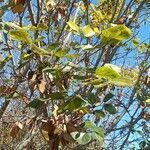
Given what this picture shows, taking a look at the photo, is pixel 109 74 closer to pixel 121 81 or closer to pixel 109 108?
pixel 121 81

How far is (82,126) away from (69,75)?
224mm

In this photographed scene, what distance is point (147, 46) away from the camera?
9.73 feet

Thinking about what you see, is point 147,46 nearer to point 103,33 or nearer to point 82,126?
point 82,126

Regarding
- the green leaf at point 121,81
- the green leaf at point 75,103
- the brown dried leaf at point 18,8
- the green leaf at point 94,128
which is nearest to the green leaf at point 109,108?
the green leaf at point 94,128

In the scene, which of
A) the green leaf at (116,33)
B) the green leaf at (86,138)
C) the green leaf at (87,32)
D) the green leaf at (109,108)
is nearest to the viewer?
the green leaf at (116,33)

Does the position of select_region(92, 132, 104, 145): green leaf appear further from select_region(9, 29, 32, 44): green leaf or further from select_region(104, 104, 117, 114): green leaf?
select_region(9, 29, 32, 44): green leaf

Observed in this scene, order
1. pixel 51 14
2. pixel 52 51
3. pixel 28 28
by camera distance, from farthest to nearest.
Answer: pixel 51 14, pixel 28 28, pixel 52 51

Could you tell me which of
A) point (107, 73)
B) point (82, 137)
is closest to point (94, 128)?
point (82, 137)

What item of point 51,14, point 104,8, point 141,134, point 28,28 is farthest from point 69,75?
point 104,8

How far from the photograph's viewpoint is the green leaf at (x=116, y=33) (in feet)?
4.01

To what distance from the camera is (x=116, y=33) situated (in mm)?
1225

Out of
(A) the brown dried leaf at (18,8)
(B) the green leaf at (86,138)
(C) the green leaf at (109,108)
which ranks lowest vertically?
(B) the green leaf at (86,138)

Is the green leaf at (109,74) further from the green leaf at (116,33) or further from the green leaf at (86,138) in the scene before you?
the green leaf at (86,138)

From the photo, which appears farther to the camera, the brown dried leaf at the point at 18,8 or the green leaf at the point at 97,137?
the brown dried leaf at the point at 18,8
